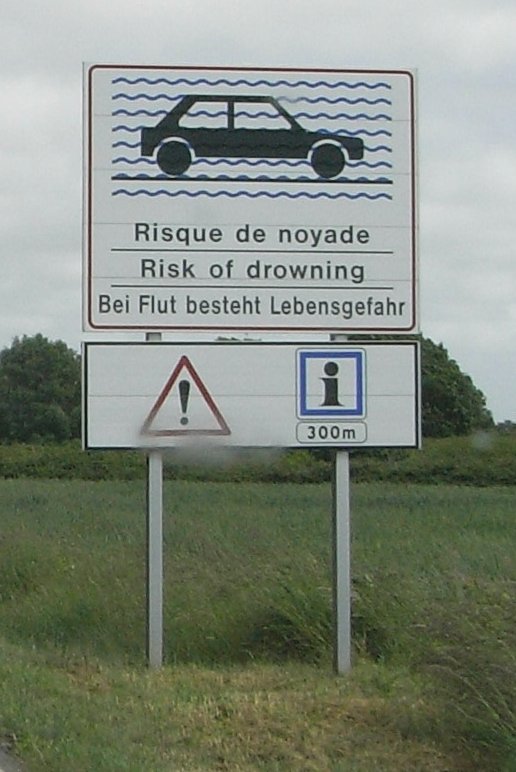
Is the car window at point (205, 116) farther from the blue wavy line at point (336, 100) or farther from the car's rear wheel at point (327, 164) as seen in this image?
the car's rear wheel at point (327, 164)

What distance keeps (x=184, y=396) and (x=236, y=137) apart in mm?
2080

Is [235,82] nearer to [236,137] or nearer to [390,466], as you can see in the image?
[236,137]

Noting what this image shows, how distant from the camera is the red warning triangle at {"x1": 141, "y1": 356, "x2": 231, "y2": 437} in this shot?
37.3 feet

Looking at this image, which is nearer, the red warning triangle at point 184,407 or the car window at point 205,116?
the red warning triangle at point 184,407

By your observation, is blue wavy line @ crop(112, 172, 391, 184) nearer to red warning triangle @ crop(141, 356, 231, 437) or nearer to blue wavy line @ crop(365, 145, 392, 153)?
blue wavy line @ crop(365, 145, 392, 153)

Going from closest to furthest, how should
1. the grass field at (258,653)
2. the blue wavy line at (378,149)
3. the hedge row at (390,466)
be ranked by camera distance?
1. the grass field at (258,653)
2. the blue wavy line at (378,149)
3. the hedge row at (390,466)

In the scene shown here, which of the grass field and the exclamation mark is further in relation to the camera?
the exclamation mark

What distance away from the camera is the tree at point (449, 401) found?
62.7m

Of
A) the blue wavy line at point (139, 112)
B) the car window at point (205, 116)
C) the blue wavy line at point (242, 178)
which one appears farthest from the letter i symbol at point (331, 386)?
the blue wavy line at point (139, 112)

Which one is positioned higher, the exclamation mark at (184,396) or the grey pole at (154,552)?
the exclamation mark at (184,396)

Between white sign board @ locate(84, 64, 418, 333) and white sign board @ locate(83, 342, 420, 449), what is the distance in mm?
213

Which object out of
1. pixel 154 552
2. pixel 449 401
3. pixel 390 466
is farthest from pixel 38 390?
pixel 154 552

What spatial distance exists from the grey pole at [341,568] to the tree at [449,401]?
50.6 m

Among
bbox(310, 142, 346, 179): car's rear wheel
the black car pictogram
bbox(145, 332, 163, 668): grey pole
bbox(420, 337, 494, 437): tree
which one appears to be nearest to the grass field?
Answer: bbox(145, 332, 163, 668): grey pole
